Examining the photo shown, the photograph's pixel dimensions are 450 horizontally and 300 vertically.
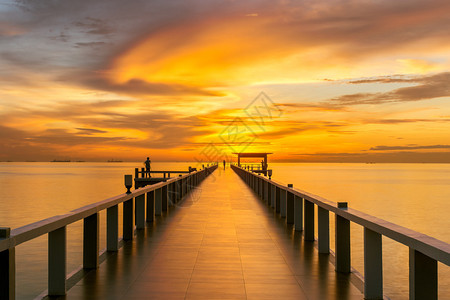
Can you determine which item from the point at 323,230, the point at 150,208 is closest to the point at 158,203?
the point at 150,208

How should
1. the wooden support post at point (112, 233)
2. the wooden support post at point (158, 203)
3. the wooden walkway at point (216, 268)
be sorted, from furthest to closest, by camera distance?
the wooden support post at point (158, 203) < the wooden support post at point (112, 233) < the wooden walkway at point (216, 268)

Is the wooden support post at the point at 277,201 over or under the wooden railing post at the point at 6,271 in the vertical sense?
under

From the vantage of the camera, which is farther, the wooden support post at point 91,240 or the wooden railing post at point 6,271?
the wooden support post at point 91,240

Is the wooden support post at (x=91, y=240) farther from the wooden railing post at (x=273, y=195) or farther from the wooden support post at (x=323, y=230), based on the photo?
the wooden railing post at (x=273, y=195)

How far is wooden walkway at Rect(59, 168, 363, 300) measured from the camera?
17.2 feet

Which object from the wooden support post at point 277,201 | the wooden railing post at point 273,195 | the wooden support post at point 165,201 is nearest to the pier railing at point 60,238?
the wooden support post at point 165,201

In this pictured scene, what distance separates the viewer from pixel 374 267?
4.98 m

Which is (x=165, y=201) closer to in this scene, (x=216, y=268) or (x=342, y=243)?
(x=216, y=268)

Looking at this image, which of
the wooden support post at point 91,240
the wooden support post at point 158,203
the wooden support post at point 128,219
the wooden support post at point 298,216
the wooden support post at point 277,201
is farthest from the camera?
the wooden support post at point 277,201

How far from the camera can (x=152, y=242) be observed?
8.42 metres

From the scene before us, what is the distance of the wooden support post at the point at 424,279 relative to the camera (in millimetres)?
3717

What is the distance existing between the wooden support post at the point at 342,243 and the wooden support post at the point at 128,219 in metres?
3.84

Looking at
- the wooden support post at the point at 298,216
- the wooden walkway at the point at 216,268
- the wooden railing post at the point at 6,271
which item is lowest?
the wooden walkway at the point at 216,268

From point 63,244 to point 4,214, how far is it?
29.7m
